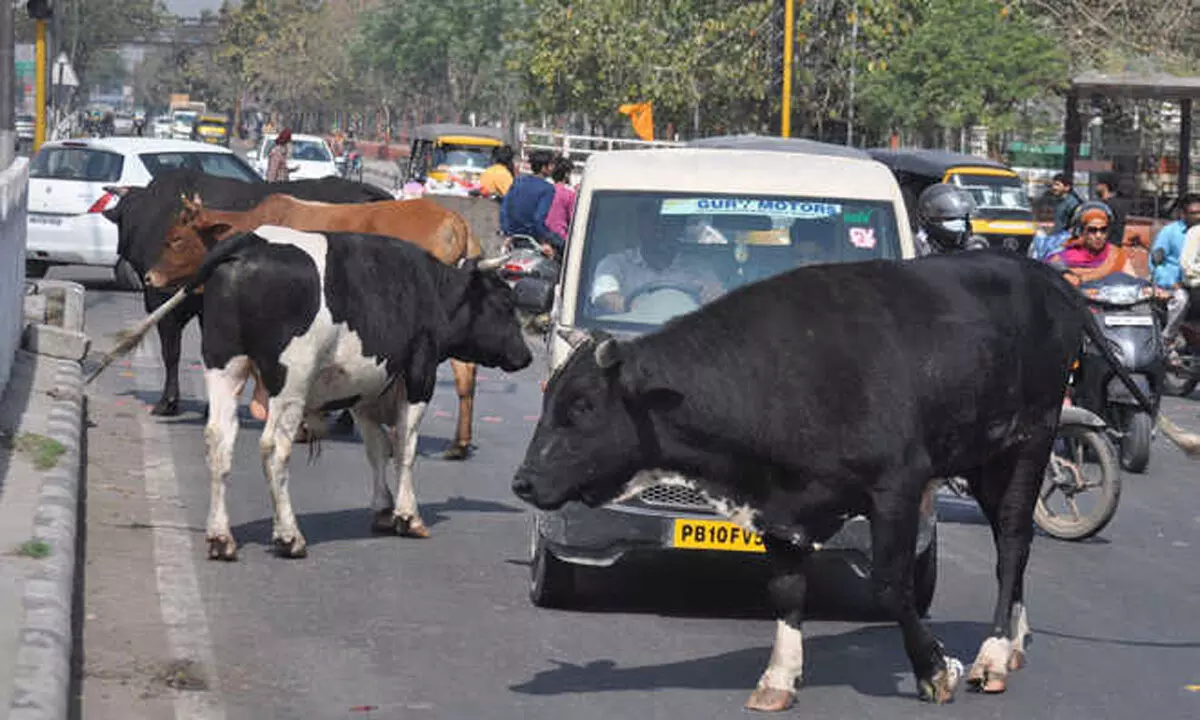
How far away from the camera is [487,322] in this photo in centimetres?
1130

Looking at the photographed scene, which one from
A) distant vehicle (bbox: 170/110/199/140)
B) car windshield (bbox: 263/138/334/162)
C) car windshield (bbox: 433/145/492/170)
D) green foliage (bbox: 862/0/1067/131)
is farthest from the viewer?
distant vehicle (bbox: 170/110/199/140)

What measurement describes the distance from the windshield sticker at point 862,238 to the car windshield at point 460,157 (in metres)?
34.2

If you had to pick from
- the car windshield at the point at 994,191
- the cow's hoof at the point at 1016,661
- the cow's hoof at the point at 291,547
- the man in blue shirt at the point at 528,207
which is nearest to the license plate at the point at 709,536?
the cow's hoof at the point at 1016,661

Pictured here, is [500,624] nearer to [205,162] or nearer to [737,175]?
[737,175]

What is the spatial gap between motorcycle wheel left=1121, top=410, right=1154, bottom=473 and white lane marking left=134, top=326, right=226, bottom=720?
6.36m

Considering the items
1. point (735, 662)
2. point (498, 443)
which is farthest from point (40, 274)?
point (735, 662)

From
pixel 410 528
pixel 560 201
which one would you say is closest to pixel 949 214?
pixel 410 528

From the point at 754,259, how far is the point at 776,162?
62 cm

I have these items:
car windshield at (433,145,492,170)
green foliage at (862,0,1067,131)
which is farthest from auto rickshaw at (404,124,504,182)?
green foliage at (862,0,1067,131)

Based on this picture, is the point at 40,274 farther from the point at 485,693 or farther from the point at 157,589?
the point at 485,693

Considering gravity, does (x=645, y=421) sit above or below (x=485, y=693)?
above

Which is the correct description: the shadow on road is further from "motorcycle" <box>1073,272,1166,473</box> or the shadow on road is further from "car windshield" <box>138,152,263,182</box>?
"car windshield" <box>138,152,263,182</box>

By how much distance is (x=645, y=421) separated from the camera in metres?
7.11

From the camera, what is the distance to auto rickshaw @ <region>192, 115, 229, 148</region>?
93944mm
